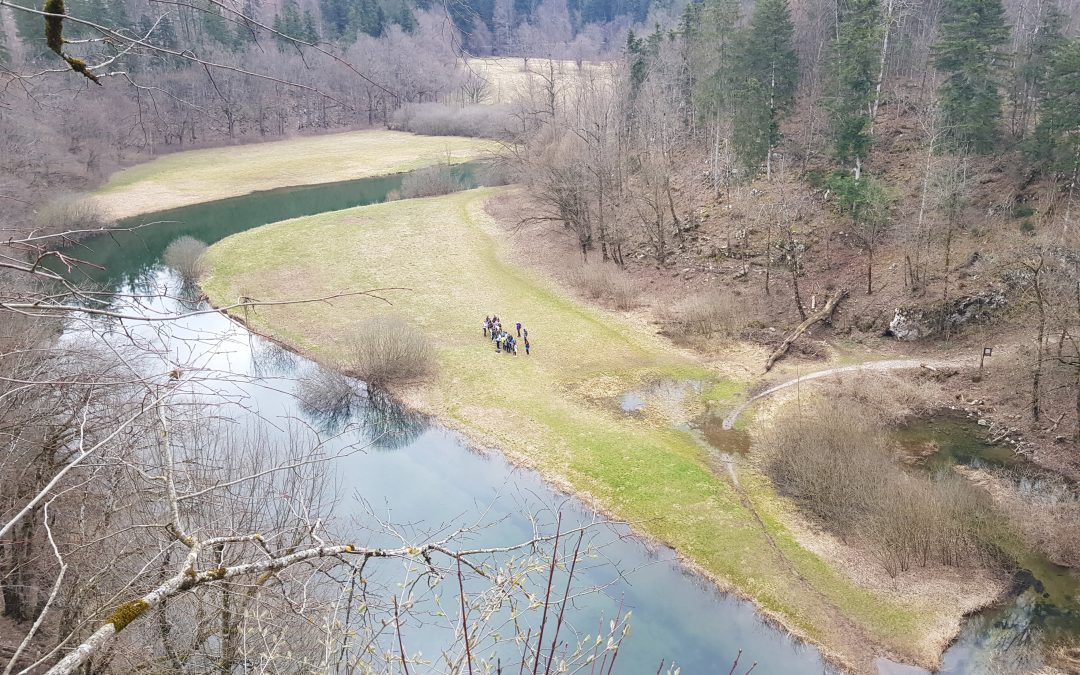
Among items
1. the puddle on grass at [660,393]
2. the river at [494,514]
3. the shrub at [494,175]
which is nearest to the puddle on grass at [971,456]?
the puddle on grass at [660,393]

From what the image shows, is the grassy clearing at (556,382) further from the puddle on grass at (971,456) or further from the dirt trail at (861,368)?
the puddle on grass at (971,456)

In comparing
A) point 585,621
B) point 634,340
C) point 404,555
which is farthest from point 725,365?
point 404,555

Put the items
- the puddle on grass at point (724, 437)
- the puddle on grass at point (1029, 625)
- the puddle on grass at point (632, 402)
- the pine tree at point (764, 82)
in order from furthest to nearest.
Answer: the pine tree at point (764, 82) → the puddle on grass at point (632, 402) → the puddle on grass at point (724, 437) → the puddle on grass at point (1029, 625)

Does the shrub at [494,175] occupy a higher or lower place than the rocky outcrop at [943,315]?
higher

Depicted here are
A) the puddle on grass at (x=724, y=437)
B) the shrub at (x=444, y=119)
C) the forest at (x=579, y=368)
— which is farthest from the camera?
the shrub at (x=444, y=119)

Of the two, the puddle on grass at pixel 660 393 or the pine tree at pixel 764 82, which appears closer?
A: the puddle on grass at pixel 660 393

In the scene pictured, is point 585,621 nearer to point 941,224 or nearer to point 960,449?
point 960,449

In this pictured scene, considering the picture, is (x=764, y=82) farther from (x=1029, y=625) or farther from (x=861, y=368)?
(x=1029, y=625)
